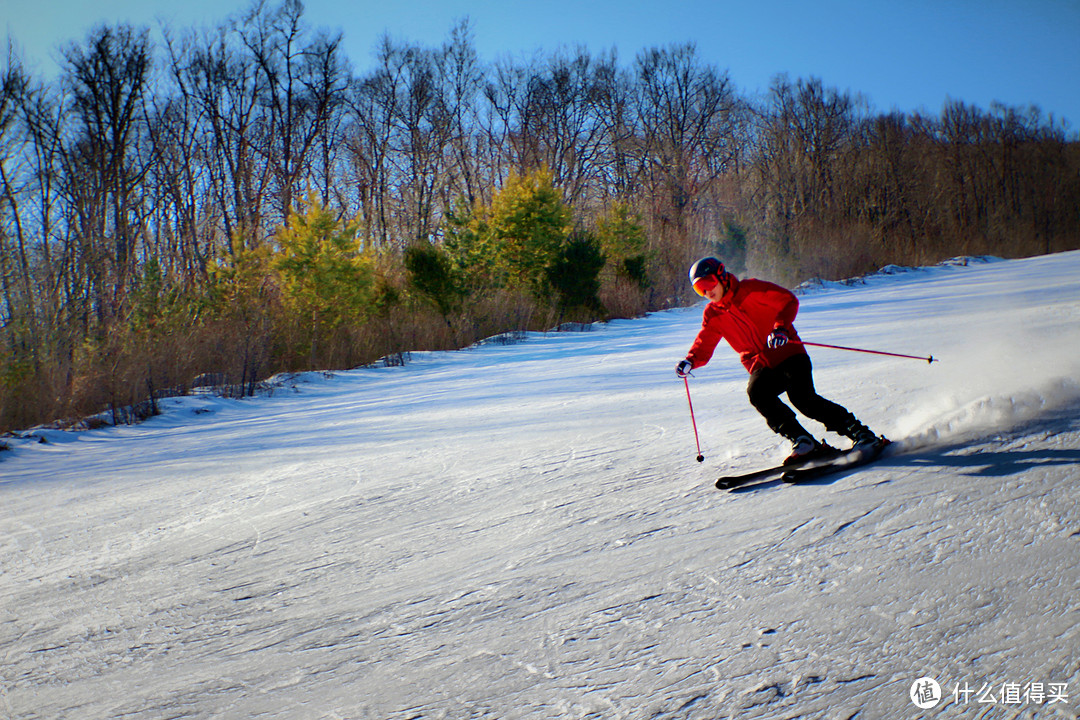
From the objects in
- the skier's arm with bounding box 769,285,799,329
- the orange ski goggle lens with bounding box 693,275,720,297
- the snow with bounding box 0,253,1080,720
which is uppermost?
the orange ski goggle lens with bounding box 693,275,720,297

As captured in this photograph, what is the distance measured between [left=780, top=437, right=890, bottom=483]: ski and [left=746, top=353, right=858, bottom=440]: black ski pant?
18 centimetres

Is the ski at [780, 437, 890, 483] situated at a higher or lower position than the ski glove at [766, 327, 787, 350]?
lower

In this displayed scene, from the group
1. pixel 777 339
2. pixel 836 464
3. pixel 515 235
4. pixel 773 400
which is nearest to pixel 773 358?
pixel 773 400

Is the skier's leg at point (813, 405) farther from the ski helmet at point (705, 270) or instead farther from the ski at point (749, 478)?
the ski helmet at point (705, 270)

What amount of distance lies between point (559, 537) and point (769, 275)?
30849 millimetres

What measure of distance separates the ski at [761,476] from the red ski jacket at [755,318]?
2.00 feet

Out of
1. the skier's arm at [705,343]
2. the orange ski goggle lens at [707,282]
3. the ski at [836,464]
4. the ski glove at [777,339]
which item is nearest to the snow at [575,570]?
the ski at [836,464]

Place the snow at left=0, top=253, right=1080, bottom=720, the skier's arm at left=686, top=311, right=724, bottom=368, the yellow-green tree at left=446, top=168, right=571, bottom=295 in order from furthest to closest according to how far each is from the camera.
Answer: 1. the yellow-green tree at left=446, top=168, right=571, bottom=295
2. the skier's arm at left=686, top=311, right=724, bottom=368
3. the snow at left=0, top=253, right=1080, bottom=720

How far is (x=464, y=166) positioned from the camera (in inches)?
1607

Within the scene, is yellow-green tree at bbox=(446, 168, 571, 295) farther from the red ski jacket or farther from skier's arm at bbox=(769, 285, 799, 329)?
skier's arm at bbox=(769, 285, 799, 329)

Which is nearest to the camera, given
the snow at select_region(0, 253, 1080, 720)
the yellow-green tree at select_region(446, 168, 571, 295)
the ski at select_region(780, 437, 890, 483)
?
the snow at select_region(0, 253, 1080, 720)

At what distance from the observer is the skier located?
4.12 m

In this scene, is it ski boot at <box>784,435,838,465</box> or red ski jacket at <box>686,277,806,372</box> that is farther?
red ski jacket at <box>686,277,806,372</box>

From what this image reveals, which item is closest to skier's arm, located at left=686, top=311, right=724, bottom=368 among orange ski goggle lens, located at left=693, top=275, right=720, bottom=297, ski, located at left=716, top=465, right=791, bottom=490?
orange ski goggle lens, located at left=693, top=275, right=720, bottom=297
